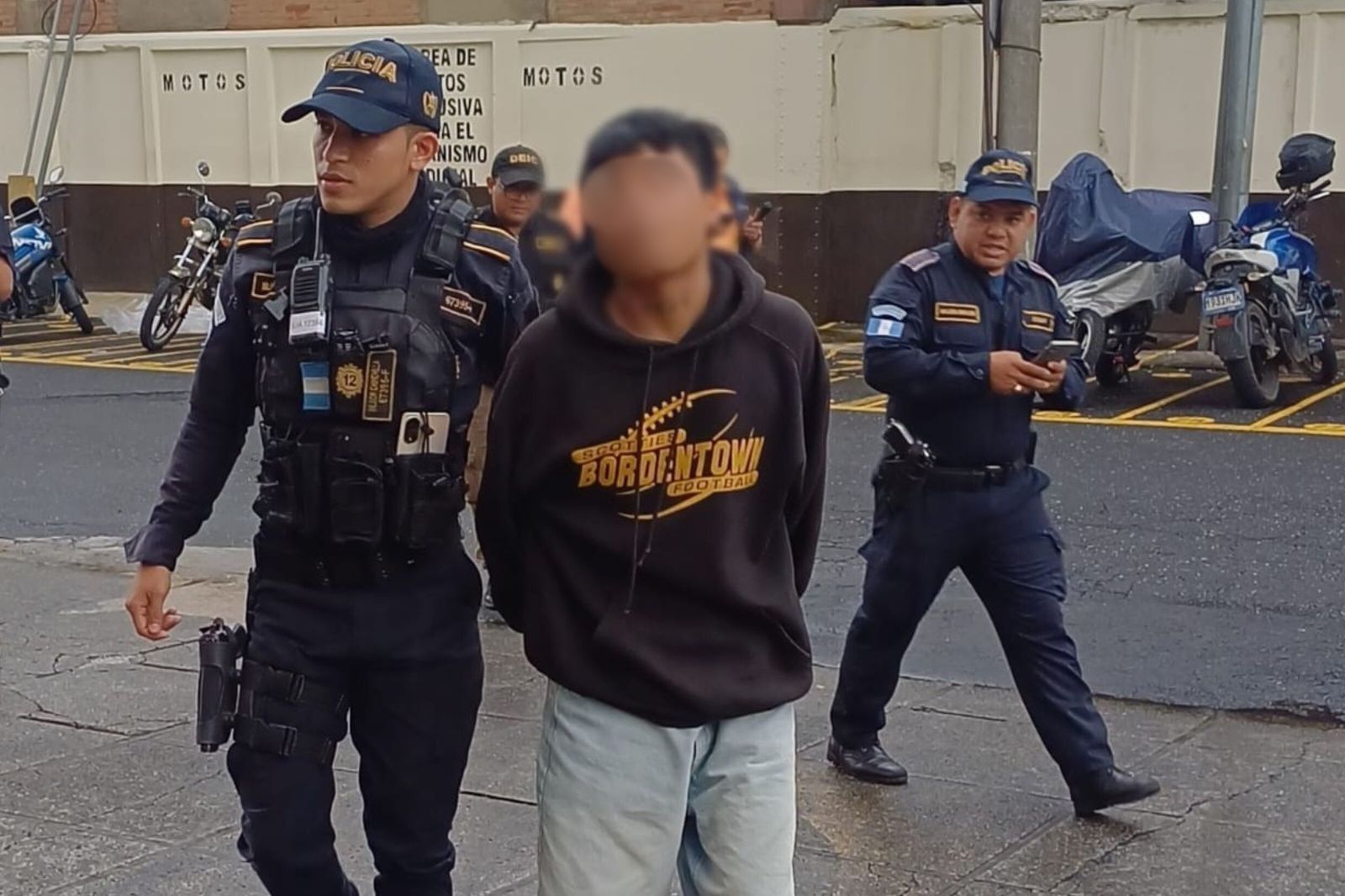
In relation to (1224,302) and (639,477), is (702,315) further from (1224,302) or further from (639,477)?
(1224,302)

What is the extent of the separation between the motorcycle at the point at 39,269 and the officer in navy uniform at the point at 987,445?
1288 centimetres

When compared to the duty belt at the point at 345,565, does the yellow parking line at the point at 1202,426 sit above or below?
below

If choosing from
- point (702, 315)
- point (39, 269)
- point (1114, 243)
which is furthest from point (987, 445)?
point (39, 269)

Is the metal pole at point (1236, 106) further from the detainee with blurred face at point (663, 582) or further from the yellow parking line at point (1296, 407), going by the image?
the detainee with blurred face at point (663, 582)

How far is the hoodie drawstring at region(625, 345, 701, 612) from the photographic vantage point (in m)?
2.88

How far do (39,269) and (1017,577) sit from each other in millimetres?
14620

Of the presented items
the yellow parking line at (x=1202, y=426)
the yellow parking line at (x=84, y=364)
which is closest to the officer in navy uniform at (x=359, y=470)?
the yellow parking line at (x=1202, y=426)

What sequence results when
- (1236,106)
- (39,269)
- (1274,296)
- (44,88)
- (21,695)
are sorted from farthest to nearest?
(44,88)
(39,269)
(1236,106)
(1274,296)
(21,695)

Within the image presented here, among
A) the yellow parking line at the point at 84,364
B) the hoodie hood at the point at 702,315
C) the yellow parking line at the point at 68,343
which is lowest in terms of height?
the yellow parking line at the point at 68,343

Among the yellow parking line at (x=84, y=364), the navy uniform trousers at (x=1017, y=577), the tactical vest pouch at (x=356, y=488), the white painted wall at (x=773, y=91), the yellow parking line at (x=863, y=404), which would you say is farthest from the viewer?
the yellow parking line at (x=84, y=364)

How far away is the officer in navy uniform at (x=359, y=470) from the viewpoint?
11.2 ft

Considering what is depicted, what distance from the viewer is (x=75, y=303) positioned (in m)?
18.9

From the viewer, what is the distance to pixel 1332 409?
12148 millimetres

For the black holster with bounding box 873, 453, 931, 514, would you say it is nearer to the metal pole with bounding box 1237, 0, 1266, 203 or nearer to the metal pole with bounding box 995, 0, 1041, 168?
the metal pole with bounding box 995, 0, 1041, 168
